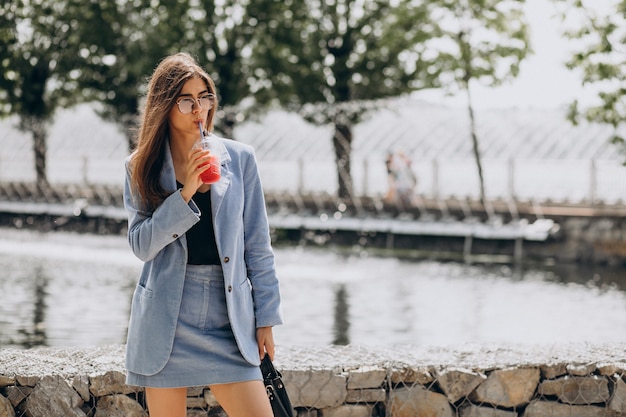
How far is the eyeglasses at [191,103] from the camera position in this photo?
3.40 m

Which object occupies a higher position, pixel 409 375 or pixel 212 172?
pixel 212 172

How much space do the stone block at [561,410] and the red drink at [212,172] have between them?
7.92 feet

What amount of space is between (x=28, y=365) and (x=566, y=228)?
1932 cm

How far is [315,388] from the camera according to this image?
4.91 m

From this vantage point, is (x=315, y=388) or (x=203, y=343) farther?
(x=315, y=388)

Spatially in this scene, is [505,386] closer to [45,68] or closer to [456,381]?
[456,381]

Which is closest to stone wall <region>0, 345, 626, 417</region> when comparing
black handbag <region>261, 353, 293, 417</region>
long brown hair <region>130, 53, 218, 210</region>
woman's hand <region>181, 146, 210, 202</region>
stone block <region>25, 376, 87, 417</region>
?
stone block <region>25, 376, 87, 417</region>

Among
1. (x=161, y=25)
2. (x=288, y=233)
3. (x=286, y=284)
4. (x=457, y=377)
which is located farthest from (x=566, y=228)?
(x=457, y=377)

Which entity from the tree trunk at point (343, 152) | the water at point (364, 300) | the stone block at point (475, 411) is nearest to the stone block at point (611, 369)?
the stone block at point (475, 411)

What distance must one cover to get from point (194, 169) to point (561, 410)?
2569mm

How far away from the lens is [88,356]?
5172mm

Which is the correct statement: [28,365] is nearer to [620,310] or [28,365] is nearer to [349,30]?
[620,310]

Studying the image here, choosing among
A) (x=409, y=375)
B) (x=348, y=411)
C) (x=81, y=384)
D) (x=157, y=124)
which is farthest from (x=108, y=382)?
(x=157, y=124)

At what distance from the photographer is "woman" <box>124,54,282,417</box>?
11.1 ft
